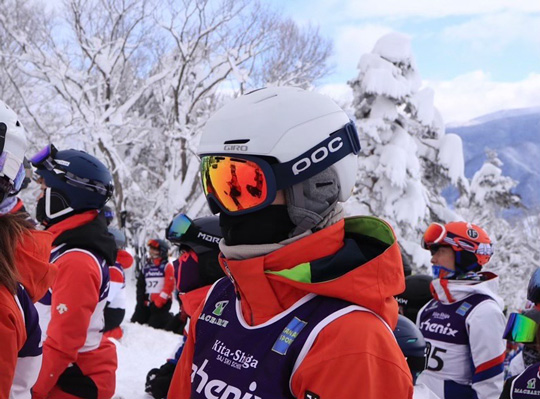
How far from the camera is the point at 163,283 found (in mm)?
10953

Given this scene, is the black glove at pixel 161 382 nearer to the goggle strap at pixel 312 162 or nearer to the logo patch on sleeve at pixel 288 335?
the logo patch on sleeve at pixel 288 335

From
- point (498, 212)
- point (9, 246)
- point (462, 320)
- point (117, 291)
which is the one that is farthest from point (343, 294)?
point (498, 212)

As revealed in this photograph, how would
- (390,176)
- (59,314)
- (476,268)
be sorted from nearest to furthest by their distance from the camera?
(59,314), (476,268), (390,176)

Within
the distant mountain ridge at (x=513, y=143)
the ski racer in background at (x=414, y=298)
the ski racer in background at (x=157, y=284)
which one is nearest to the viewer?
the ski racer in background at (x=414, y=298)

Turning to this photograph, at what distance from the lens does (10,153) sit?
1880mm

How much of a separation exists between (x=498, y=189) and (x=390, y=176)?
493 inches

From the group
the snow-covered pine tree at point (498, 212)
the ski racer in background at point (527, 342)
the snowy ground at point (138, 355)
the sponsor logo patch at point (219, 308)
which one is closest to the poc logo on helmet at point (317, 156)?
the sponsor logo patch at point (219, 308)

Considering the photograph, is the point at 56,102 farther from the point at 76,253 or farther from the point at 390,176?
the point at 76,253

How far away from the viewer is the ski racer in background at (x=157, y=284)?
1081cm

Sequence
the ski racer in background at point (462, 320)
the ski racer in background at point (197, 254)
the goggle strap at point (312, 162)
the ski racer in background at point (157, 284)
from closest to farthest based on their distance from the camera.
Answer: the goggle strap at point (312, 162) → the ski racer in background at point (197, 254) → the ski racer in background at point (462, 320) → the ski racer in background at point (157, 284)

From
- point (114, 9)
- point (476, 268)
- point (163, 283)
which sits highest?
point (114, 9)

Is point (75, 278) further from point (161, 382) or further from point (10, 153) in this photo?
point (161, 382)

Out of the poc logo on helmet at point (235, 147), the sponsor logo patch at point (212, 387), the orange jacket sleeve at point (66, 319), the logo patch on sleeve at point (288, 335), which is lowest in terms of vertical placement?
the orange jacket sleeve at point (66, 319)

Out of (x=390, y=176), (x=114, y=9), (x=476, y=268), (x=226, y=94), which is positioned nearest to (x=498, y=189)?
(x=390, y=176)
